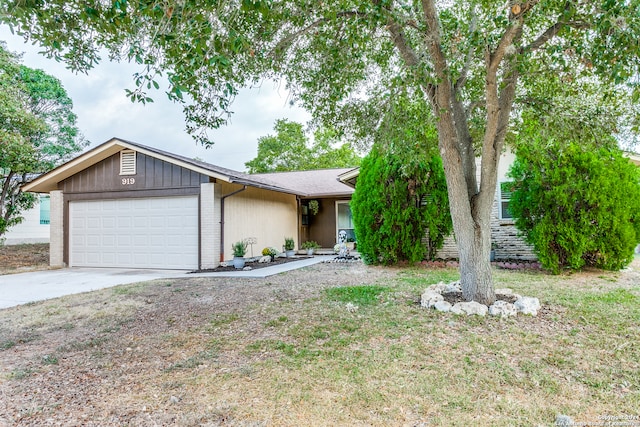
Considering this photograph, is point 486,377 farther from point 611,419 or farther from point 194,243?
point 194,243

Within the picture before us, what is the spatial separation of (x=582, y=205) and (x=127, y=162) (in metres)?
11.2

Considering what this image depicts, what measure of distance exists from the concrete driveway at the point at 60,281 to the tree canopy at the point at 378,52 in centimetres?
409

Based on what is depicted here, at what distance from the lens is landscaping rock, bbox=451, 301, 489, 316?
4.52m

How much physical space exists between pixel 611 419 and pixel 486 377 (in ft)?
2.54

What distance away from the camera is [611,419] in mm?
2324

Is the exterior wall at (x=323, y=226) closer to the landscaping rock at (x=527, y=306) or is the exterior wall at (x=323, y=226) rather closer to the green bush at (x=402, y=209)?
the green bush at (x=402, y=209)

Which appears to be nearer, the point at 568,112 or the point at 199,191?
the point at 568,112

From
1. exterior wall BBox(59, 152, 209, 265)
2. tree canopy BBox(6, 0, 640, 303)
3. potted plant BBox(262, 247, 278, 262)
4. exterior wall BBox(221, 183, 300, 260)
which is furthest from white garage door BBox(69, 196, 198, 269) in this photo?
tree canopy BBox(6, 0, 640, 303)

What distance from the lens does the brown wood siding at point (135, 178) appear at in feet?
32.9

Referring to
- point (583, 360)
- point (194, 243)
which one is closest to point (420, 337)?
point (583, 360)

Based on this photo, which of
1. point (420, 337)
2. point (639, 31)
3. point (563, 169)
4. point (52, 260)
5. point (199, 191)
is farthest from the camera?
point (52, 260)

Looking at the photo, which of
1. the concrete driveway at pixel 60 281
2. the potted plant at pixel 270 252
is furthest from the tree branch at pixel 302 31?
the potted plant at pixel 270 252

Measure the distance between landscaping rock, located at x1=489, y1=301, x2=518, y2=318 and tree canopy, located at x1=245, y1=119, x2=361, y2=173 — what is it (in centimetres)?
2564

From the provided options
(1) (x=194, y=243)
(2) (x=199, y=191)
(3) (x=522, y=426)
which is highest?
(2) (x=199, y=191)
